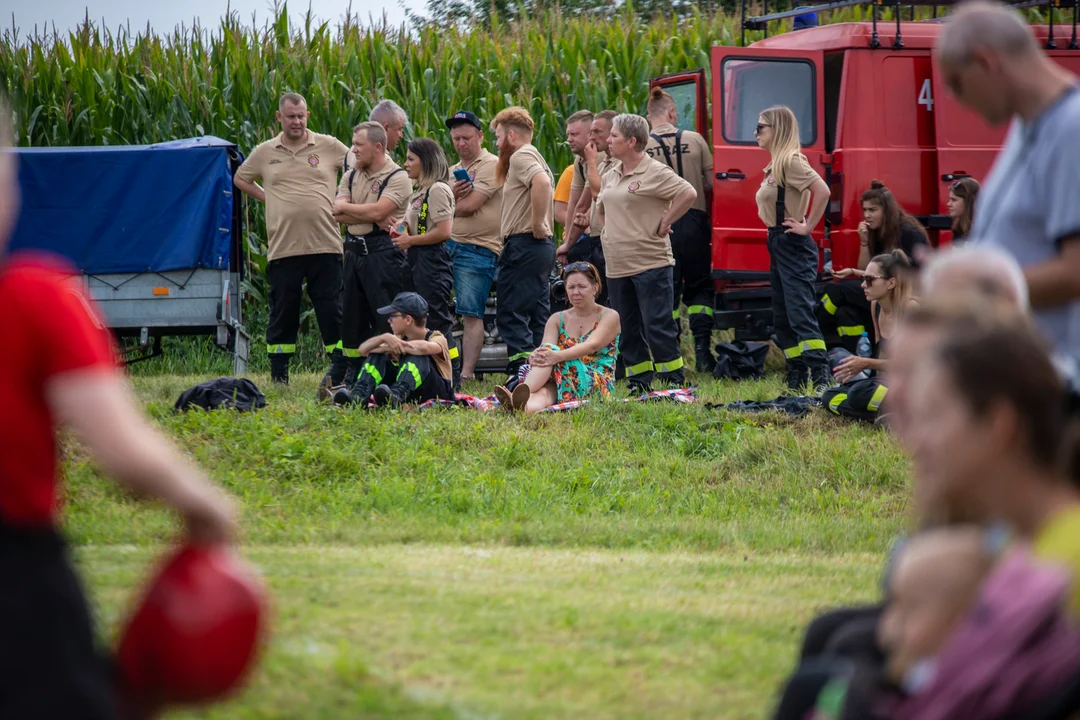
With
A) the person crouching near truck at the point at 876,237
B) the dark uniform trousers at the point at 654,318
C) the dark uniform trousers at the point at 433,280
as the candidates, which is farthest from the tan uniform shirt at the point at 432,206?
the person crouching near truck at the point at 876,237

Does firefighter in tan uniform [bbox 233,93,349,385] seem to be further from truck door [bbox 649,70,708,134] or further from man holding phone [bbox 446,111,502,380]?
truck door [bbox 649,70,708,134]

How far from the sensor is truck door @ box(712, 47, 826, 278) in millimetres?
11297

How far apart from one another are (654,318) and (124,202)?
5.71 m

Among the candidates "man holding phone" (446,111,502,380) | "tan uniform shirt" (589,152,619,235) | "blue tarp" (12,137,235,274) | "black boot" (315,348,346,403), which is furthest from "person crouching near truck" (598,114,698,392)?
"blue tarp" (12,137,235,274)

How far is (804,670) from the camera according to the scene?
272 centimetres

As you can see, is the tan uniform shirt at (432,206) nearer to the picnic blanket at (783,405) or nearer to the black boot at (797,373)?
the picnic blanket at (783,405)

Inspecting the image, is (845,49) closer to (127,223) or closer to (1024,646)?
(127,223)

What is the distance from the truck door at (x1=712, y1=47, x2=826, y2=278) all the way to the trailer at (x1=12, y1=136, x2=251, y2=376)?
4699mm

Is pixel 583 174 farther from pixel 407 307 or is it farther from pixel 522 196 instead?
pixel 407 307

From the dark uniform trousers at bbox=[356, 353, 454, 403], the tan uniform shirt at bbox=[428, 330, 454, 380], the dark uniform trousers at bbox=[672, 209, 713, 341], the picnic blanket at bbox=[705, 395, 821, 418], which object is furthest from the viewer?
the dark uniform trousers at bbox=[672, 209, 713, 341]

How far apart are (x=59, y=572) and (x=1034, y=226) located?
2429 millimetres

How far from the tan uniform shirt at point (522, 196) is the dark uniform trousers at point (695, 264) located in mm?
1494

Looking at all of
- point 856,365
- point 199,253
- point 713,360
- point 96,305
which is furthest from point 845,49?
point 96,305

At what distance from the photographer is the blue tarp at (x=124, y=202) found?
497 inches
